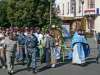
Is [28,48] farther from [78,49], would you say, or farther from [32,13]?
[32,13]

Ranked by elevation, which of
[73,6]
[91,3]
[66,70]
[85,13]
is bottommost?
[66,70]

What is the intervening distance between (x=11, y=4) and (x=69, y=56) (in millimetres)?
40517

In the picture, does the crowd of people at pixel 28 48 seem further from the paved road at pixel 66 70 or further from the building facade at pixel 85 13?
the building facade at pixel 85 13

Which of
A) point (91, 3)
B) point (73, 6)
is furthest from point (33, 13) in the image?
point (73, 6)

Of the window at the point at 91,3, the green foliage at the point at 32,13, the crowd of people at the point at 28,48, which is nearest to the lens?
the crowd of people at the point at 28,48

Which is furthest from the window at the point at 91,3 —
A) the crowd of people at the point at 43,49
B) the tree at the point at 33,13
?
the crowd of people at the point at 43,49

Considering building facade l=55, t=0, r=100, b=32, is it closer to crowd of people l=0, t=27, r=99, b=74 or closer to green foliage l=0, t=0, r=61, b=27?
green foliage l=0, t=0, r=61, b=27

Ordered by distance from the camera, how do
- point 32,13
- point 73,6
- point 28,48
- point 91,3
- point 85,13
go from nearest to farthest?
point 28,48, point 32,13, point 85,13, point 91,3, point 73,6

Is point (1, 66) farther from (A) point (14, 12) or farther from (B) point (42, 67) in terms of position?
(A) point (14, 12)

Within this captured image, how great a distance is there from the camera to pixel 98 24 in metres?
61.4

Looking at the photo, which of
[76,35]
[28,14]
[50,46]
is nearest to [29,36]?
[50,46]

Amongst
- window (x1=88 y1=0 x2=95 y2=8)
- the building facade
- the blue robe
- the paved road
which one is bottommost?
the paved road

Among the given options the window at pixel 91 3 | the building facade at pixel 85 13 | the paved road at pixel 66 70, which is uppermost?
the window at pixel 91 3

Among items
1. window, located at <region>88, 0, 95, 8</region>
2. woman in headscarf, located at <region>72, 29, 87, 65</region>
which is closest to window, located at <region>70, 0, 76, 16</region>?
window, located at <region>88, 0, 95, 8</region>
